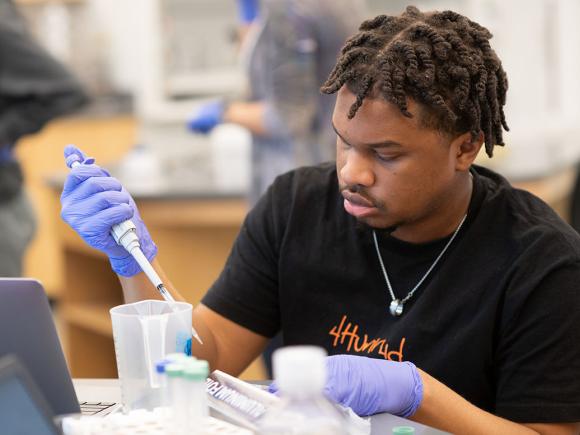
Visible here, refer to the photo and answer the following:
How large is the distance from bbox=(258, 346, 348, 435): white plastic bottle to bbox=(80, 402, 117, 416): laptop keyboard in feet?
1.21

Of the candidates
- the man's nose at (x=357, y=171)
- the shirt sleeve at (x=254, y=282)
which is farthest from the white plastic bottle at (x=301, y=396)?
the shirt sleeve at (x=254, y=282)

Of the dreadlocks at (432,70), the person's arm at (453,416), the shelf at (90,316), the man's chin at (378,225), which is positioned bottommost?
the shelf at (90,316)

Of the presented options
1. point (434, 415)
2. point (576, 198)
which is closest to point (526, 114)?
point (576, 198)

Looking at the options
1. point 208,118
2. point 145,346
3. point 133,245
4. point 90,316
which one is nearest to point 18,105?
point 208,118

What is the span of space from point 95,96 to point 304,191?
10.8ft

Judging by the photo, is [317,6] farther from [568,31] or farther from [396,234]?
[568,31]

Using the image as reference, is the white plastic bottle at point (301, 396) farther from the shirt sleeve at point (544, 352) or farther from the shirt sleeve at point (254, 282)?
the shirt sleeve at point (254, 282)

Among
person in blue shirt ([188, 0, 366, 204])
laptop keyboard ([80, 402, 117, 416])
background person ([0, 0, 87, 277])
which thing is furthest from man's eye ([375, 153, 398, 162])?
background person ([0, 0, 87, 277])

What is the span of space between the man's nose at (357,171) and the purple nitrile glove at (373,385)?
0.23 meters

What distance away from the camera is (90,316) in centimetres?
316

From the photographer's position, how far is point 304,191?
1430 millimetres

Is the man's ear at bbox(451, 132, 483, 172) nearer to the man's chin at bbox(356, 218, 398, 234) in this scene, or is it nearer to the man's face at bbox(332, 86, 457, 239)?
the man's face at bbox(332, 86, 457, 239)

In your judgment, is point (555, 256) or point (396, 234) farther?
point (396, 234)

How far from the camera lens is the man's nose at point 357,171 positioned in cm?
119
